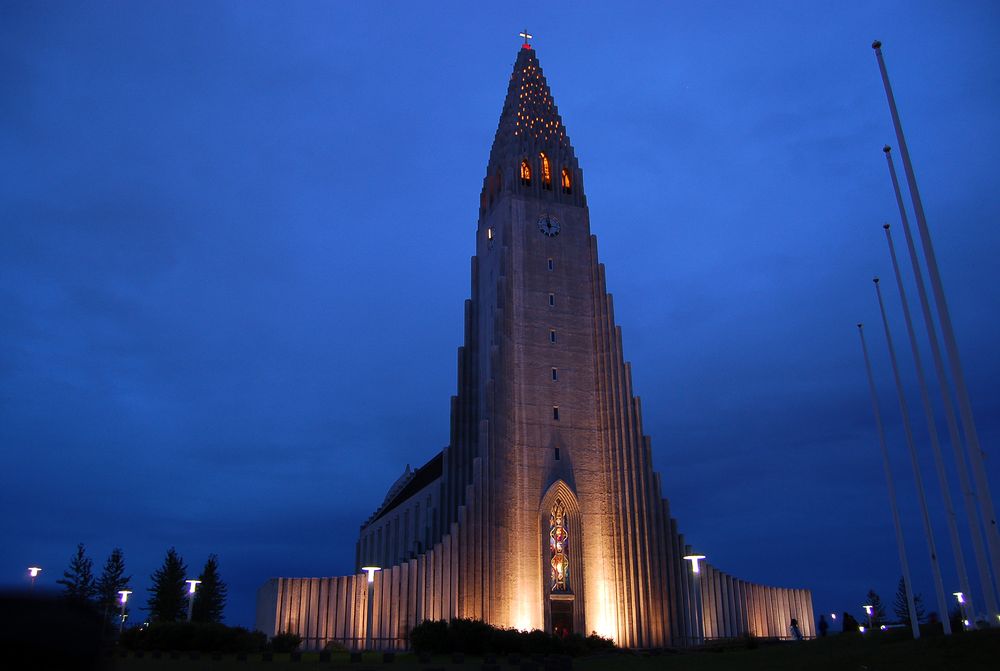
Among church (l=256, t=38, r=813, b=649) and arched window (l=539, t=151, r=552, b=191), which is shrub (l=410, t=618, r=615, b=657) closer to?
church (l=256, t=38, r=813, b=649)

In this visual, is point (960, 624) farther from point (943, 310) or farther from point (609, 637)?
point (609, 637)

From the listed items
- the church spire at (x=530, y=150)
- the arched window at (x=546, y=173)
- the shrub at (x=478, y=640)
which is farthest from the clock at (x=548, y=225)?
the shrub at (x=478, y=640)

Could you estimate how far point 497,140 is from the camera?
65.0 metres

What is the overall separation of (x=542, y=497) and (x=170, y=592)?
52.8 metres

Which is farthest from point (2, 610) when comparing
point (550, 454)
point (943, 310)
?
point (550, 454)

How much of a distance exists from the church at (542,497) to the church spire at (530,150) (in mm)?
181

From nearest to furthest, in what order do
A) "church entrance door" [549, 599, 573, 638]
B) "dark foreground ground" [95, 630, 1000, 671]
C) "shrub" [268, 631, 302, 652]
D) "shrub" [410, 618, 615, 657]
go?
"dark foreground ground" [95, 630, 1000, 671], "shrub" [410, 618, 615, 657], "shrub" [268, 631, 302, 652], "church entrance door" [549, 599, 573, 638]

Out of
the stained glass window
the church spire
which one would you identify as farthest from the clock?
the stained glass window

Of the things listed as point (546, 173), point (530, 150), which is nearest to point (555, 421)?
point (546, 173)

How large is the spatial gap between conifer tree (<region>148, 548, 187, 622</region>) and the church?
29849 millimetres

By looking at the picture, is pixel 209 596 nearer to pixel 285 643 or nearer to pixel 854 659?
pixel 285 643

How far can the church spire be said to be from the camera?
197ft

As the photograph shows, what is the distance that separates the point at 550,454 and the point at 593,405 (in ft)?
16.0

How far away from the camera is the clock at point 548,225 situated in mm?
58375
